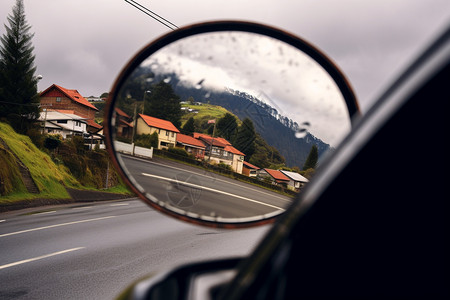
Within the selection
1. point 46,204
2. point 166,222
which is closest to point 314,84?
point 166,222

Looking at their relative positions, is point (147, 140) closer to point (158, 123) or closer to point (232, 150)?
point (158, 123)

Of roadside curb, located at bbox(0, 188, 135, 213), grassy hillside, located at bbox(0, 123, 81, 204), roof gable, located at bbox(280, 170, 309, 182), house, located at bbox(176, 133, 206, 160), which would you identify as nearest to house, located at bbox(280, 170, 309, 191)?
roof gable, located at bbox(280, 170, 309, 182)

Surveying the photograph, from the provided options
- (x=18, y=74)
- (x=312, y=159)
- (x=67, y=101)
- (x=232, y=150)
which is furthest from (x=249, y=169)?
(x=67, y=101)

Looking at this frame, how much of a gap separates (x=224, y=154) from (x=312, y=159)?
249 mm

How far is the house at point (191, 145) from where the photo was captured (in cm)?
100

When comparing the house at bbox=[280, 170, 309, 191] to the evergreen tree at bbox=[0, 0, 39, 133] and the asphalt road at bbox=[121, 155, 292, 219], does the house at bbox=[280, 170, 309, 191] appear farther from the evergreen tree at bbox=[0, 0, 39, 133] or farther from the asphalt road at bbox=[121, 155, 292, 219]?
the evergreen tree at bbox=[0, 0, 39, 133]

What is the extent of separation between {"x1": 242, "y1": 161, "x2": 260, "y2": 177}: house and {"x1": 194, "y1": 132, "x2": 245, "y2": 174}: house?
11mm

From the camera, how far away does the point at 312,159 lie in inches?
37.6

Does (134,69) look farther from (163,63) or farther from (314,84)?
(314,84)

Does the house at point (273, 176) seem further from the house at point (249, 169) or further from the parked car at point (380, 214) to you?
the parked car at point (380, 214)

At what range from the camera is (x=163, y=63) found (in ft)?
2.91

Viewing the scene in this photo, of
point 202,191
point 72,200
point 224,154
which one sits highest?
point 224,154

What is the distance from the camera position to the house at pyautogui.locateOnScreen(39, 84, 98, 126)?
55491 mm

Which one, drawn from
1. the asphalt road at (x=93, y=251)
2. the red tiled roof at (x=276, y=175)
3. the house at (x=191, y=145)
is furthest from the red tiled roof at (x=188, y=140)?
the asphalt road at (x=93, y=251)
